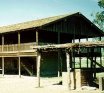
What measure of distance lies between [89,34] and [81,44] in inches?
742

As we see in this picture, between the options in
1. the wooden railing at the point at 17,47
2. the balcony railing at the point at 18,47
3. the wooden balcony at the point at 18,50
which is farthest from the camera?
the wooden railing at the point at 17,47

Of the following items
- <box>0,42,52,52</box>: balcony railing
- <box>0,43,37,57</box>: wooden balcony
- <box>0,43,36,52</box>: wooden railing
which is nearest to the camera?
<box>0,43,37,57</box>: wooden balcony

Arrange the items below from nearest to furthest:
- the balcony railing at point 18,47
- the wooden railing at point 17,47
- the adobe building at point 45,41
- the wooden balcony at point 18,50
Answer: the wooden balcony at point 18,50 → the balcony railing at point 18,47 → the wooden railing at point 17,47 → the adobe building at point 45,41

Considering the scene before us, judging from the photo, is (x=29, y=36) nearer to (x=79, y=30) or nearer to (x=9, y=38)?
(x=9, y=38)

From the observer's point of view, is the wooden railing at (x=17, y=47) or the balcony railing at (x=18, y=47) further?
the wooden railing at (x=17, y=47)

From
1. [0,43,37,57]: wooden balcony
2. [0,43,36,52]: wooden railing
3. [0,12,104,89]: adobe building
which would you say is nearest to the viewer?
[0,43,37,57]: wooden balcony

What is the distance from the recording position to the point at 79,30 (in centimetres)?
3681

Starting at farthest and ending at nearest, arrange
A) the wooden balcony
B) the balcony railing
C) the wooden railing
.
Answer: the wooden railing < the balcony railing < the wooden balcony

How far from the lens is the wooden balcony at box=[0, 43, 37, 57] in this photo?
3149cm

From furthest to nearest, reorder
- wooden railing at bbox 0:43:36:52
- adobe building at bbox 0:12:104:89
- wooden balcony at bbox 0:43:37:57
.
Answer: adobe building at bbox 0:12:104:89 → wooden railing at bbox 0:43:36:52 → wooden balcony at bbox 0:43:37:57

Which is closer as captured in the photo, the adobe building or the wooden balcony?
the wooden balcony

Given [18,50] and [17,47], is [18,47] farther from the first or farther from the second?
[18,50]

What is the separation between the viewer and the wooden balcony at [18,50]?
31.5 m

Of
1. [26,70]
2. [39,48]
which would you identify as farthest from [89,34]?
[39,48]
